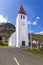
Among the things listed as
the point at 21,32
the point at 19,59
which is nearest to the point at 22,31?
the point at 21,32

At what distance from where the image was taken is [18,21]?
195 feet

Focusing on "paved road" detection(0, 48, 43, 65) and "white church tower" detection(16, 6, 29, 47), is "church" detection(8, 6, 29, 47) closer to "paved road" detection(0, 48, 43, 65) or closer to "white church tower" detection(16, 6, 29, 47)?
"white church tower" detection(16, 6, 29, 47)

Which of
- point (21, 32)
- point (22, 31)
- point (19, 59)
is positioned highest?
→ point (22, 31)

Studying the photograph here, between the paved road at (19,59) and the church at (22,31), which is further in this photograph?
the church at (22,31)

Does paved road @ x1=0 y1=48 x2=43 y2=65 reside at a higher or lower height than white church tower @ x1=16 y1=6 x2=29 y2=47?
lower

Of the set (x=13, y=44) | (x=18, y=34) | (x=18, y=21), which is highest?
(x=18, y=21)

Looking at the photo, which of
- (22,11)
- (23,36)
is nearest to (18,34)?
(23,36)

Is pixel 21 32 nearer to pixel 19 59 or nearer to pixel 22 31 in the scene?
pixel 22 31

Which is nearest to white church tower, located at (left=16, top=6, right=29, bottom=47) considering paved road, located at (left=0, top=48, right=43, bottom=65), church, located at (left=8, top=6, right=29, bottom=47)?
church, located at (left=8, top=6, right=29, bottom=47)

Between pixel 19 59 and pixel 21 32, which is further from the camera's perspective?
pixel 21 32

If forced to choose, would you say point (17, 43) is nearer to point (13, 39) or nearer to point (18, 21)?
point (13, 39)

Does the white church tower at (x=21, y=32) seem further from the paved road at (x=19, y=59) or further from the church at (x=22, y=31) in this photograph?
the paved road at (x=19, y=59)

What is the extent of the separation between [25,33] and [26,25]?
10.2 feet

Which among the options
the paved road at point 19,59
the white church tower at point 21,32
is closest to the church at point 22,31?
the white church tower at point 21,32
